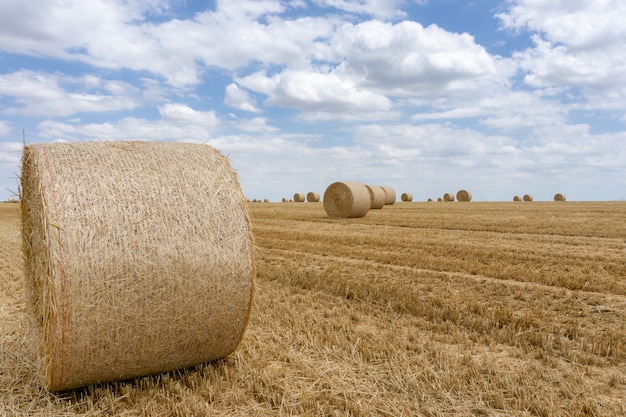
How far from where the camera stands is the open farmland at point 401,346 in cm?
399

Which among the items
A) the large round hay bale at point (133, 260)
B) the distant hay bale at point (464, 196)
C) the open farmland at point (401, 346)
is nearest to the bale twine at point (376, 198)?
the distant hay bale at point (464, 196)

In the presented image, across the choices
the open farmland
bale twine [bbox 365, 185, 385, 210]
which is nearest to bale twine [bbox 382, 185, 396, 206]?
bale twine [bbox 365, 185, 385, 210]

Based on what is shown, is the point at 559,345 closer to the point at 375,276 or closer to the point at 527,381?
the point at 527,381

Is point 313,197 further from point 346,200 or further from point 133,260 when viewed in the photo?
point 133,260

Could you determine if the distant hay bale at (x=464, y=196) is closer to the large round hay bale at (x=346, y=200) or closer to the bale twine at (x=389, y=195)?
the bale twine at (x=389, y=195)

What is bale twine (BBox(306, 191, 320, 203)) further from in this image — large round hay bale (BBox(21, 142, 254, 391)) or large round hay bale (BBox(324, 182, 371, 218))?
large round hay bale (BBox(21, 142, 254, 391))

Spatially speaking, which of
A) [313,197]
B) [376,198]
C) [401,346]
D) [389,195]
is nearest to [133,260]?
[401,346]

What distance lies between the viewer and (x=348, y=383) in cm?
427

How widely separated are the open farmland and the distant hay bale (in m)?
27.9

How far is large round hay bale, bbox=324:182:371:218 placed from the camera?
19609 millimetres

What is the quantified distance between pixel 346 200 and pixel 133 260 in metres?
15.9

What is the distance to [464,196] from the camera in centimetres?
3756

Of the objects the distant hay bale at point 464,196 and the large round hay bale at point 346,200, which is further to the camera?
the distant hay bale at point 464,196

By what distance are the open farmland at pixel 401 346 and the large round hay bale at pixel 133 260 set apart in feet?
1.14
